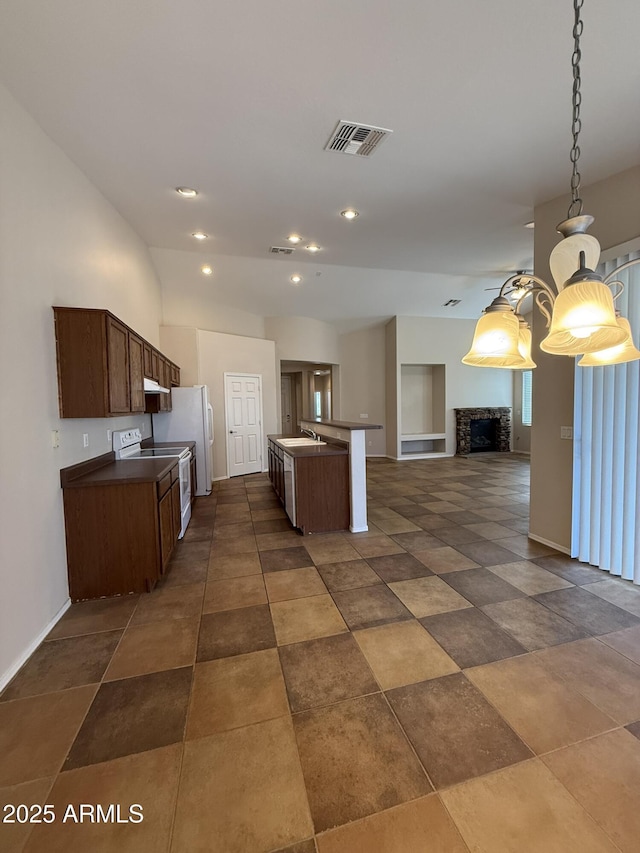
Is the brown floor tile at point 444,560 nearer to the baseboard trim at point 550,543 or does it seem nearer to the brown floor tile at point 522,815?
the baseboard trim at point 550,543

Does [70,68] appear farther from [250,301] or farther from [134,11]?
[250,301]

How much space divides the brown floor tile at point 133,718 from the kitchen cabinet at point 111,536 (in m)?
1.00

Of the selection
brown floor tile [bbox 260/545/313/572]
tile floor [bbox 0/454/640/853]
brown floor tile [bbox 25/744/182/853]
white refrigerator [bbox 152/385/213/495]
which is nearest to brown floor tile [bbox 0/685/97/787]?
tile floor [bbox 0/454/640/853]

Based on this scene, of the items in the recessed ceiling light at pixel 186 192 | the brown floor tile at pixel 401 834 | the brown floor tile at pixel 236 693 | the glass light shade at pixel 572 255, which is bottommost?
the brown floor tile at pixel 236 693

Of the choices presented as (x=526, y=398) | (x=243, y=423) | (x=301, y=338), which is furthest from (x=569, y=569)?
(x=526, y=398)

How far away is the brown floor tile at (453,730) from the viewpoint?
1446 mm

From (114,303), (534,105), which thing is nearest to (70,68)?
(114,303)

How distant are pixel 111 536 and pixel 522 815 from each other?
277cm

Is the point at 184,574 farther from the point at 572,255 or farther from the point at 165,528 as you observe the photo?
the point at 572,255

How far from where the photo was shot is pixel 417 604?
103 inches

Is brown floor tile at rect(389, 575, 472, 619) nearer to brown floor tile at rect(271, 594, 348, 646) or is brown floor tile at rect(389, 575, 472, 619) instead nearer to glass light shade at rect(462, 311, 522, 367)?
brown floor tile at rect(271, 594, 348, 646)

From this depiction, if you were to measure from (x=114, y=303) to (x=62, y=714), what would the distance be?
138 inches

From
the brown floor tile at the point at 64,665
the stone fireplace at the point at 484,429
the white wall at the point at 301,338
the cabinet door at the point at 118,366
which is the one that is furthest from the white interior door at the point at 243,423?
the stone fireplace at the point at 484,429

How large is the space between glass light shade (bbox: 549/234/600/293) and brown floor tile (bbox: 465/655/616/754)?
1880mm
